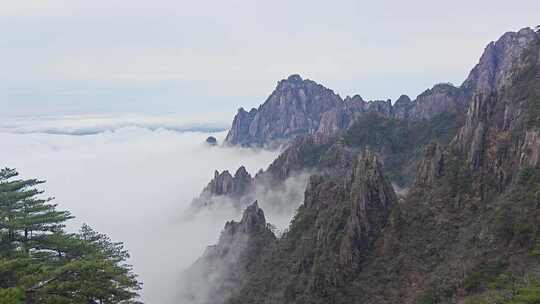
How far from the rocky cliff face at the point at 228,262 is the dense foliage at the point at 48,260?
35695 mm

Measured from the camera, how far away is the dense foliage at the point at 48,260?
25922mm

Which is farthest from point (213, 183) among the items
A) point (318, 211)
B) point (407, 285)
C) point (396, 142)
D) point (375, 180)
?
point (407, 285)

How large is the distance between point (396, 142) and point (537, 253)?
261 ft

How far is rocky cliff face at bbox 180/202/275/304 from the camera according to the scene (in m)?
77.1

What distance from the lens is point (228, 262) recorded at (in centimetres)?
8112

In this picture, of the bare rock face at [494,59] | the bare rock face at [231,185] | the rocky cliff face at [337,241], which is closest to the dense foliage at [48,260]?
the rocky cliff face at [337,241]

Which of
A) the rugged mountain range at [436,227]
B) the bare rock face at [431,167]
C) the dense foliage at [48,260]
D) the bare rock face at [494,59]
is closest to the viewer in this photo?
the dense foliage at [48,260]

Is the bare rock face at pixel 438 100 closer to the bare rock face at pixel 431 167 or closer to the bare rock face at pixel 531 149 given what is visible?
the bare rock face at pixel 431 167

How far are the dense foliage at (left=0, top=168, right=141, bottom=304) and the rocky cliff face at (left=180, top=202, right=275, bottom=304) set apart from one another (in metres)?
35.7

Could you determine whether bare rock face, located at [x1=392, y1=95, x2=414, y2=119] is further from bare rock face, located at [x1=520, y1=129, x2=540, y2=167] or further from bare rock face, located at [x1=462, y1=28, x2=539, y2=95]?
bare rock face, located at [x1=520, y1=129, x2=540, y2=167]

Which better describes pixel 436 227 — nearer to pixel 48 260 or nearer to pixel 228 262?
pixel 48 260

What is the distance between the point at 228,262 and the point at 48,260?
49071mm

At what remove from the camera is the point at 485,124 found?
5416 centimetres

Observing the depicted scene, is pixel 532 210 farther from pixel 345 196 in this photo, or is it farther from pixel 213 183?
pixel 213 183
